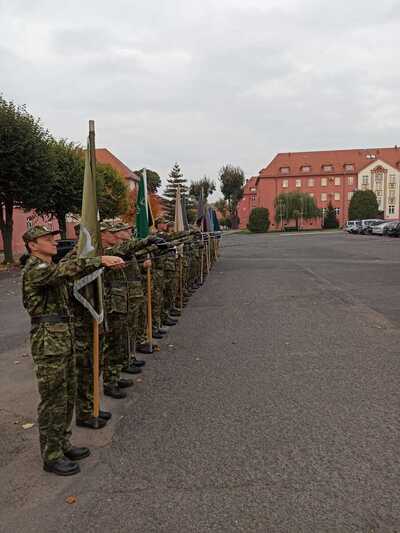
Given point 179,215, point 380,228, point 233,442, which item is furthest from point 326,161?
point 233,442

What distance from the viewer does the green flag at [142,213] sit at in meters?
6.60

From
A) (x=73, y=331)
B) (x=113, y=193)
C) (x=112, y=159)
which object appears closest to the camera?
(x=73, y=331)

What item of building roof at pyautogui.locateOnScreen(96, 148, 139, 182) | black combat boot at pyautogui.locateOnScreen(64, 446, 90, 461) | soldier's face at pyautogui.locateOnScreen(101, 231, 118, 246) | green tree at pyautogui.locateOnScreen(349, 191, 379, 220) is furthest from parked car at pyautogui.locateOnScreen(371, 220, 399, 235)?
black combat boot at pyautogui.locateOnScreen(64, 446, 90, 461)

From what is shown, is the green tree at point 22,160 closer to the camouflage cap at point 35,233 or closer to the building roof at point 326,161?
the camouflage cap at point 35,233

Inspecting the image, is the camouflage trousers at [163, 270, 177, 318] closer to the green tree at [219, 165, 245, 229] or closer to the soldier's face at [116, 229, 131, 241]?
the soldier's face at [116, 229, 131, 241]

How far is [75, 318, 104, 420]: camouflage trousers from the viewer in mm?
4535

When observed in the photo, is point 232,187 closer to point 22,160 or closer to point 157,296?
point 22,160

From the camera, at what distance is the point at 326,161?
302 ft

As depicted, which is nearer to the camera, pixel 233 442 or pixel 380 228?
pixel 233 442

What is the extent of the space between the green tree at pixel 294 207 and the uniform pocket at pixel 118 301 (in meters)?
75.1

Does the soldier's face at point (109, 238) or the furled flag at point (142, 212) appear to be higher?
the furled flag at point (142, 212)

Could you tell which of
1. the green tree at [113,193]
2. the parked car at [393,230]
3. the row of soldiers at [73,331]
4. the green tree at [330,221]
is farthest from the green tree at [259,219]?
the row of soldiers at [73,331]

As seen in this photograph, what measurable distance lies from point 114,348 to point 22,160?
18841mm

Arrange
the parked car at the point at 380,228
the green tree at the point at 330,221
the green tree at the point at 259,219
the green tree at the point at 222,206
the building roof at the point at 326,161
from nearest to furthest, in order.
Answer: the parked car at the point at 380,228 < the green tree at the point at 259,219 < the green tree at the point at 330,221 < the building roof at the point at 326,161 < the green tree at the point at 222,206
